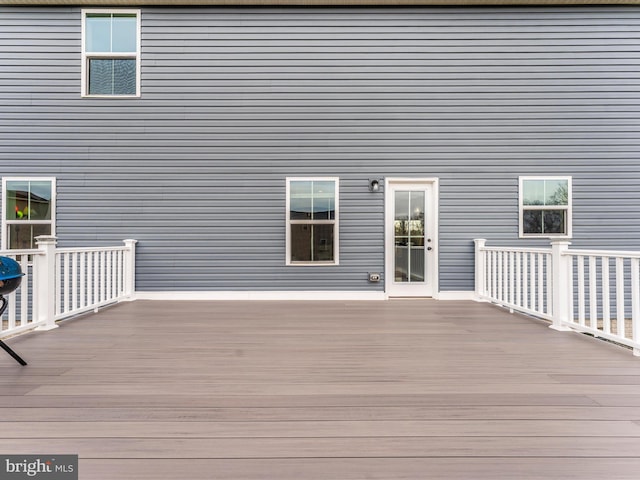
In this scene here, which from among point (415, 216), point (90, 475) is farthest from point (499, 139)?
point (90, 475)

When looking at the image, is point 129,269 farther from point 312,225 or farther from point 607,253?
point 607,253

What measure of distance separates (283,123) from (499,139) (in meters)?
3.20

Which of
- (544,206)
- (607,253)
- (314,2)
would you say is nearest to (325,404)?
(607,253)

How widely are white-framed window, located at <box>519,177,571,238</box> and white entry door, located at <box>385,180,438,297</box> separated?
51.7 inches

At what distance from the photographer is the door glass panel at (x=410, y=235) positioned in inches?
216

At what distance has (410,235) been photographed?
18.1ft

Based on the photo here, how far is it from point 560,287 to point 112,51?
6.52 metres

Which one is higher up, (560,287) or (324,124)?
(324,124)

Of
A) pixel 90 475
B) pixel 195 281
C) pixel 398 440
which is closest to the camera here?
pixel 90 475

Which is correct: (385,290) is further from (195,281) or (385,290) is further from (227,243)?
(195,281)

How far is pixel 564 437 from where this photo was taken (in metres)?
1.52

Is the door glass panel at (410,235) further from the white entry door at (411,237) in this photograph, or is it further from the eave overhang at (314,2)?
the eave overhang at (314,2)

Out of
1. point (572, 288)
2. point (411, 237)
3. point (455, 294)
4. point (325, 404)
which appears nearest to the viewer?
point (325, 404)

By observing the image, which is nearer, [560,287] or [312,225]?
[560,287]
